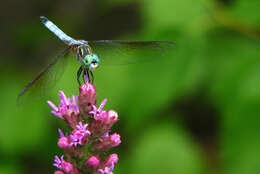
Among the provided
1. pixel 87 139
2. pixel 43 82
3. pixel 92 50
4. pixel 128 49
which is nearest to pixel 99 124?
pixel 87 139

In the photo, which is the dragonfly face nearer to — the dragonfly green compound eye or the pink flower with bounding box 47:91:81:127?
the dragonfly green compound eye

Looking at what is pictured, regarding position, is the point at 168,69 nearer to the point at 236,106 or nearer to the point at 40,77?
the point at 236,106

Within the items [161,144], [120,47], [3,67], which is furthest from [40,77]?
[3,67]

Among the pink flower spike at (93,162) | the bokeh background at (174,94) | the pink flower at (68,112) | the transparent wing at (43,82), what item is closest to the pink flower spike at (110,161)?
the pink flower spike at (93,162)

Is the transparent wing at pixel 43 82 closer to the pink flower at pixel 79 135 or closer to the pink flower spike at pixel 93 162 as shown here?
the pink flower at pixel 79 135

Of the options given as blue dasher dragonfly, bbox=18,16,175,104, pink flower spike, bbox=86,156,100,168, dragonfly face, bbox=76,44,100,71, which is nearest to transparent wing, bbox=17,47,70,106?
blue dasher dragonfly, bbox=18,16,175,104

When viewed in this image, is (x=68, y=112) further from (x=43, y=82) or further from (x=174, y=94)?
(x=174, y=94)
